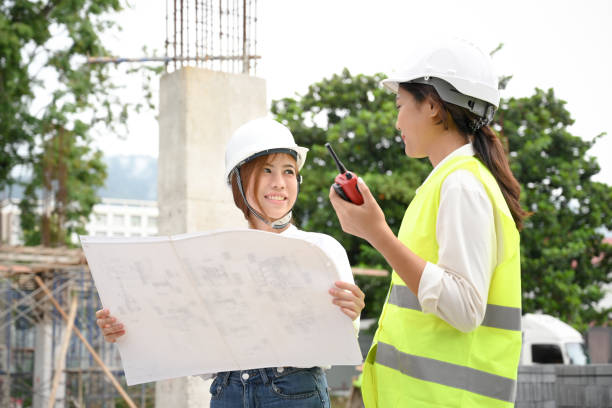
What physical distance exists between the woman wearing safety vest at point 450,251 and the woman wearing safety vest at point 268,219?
1.33 feet

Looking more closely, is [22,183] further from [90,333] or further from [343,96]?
[343,96]

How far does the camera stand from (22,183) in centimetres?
1619

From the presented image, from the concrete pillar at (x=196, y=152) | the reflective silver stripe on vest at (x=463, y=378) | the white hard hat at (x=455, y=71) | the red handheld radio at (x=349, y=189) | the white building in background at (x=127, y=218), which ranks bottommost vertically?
the reflective silver stripe on vest at (x=463, y=378)

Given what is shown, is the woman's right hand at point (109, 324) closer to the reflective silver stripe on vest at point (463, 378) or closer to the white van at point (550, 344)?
the reflective silver stripe on vest at point (463, 378)

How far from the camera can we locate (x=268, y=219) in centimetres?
248

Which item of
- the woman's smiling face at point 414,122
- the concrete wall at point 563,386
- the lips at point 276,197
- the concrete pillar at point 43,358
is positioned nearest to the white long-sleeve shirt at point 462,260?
the woman's smiling face at point 414,122

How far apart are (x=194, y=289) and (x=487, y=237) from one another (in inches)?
30.8

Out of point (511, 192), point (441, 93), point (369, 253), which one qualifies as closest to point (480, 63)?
point (441, 93)

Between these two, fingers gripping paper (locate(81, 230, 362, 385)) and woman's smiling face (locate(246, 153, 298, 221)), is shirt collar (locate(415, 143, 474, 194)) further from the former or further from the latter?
woman's smiling face (locate(246, 153, 298, 221))

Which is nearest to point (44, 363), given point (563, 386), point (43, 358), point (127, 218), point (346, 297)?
point (43, 358)

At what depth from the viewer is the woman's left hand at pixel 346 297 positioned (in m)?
1.82

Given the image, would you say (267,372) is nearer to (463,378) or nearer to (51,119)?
(463,378)

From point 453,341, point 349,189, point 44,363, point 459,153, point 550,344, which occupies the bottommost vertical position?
point 44,363

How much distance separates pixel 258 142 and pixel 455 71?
3.07 ft
